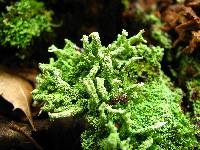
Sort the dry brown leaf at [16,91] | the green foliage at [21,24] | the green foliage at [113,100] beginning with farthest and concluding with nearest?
the green foliage at [21,24] → the dry brown leaf at [16,91] → the green foliage at [113,100]

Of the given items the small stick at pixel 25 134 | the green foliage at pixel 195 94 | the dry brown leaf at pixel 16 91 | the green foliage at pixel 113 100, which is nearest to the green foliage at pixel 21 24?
the dry brown leaf at pixel 16 91

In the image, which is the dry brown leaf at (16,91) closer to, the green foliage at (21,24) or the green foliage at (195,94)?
the green foliage at (21,24)

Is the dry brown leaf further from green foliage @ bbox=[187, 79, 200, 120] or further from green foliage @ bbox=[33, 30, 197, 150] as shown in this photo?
green foliage @ bbox=[187, 79, 200, 120]

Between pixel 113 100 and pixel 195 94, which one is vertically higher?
pixel 195 94

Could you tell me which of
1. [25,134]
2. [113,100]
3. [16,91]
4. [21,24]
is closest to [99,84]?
[113,100]

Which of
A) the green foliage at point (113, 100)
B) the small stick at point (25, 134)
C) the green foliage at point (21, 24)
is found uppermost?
the green foliage at point (21, 24)

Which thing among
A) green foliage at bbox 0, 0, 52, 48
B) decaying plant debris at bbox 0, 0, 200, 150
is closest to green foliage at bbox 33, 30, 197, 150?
decaying plant debris at bbox 0, 0, 200, 150

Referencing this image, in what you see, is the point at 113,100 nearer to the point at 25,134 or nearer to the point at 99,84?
the point at 99,84
